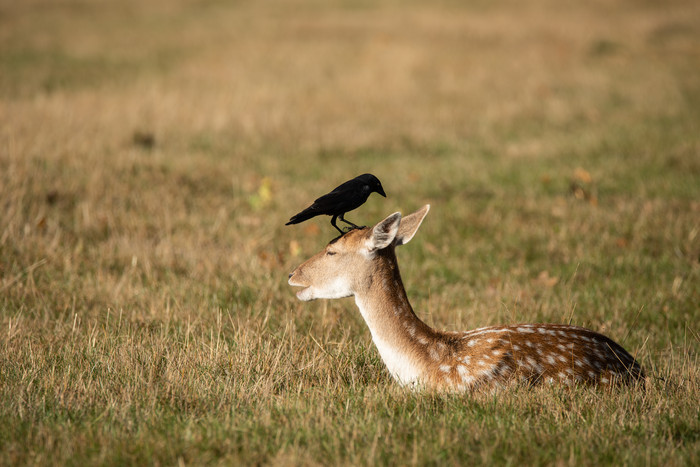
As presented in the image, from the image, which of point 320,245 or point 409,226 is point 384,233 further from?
point 320,245

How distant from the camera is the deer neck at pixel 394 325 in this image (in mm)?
4477

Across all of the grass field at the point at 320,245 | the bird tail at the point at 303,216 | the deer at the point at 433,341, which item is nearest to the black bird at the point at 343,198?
the bird tail at the point at 303,216

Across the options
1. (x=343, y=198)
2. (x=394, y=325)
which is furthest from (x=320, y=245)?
(x=394, y=325)

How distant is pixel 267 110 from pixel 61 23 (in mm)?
19900

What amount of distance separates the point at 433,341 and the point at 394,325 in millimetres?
267

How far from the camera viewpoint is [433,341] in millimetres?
4520

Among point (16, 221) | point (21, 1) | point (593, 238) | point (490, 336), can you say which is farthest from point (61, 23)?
point (490, 336)

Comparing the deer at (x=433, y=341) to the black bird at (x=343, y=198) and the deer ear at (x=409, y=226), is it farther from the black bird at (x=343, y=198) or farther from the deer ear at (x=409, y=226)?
the black bird at (x=343, y=198)

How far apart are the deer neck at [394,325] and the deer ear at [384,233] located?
15cm

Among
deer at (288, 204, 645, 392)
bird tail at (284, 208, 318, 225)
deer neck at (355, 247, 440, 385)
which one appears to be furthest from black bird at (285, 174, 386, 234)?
deer neck at (355, 247, 440, 385)

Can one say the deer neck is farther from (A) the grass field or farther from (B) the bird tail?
(B) the bird tail

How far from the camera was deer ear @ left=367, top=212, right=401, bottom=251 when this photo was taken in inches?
171

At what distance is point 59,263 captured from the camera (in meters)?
6.89

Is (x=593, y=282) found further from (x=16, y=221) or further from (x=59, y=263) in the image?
(x=16, y=221)
